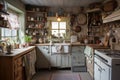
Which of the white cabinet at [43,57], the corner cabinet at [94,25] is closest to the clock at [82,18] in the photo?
the corner cabinet at [94,25]

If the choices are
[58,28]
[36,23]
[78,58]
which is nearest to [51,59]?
[78,58]

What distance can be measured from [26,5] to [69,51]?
244 centimetres

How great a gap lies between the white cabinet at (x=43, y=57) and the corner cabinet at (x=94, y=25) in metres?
Result: 1.77

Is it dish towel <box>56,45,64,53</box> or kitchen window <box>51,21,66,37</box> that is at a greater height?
kitchen window <box>51,21,66,37</box>

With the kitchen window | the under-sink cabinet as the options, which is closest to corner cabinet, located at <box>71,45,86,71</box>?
the under-sink cabinet

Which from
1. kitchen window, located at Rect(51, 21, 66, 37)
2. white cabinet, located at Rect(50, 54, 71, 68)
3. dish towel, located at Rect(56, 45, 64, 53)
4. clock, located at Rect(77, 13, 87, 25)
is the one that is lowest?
white cabinet, located at Rect(50, 54, 71, 68)

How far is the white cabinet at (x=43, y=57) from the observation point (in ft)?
17.7

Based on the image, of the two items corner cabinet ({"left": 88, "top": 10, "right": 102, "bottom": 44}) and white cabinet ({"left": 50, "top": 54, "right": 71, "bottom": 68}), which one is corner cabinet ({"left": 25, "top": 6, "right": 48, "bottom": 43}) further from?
corner cabinet ({"left": 88, "top": 10, "right": 102, "bottom": 44})

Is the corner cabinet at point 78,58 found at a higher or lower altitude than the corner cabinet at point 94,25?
lower

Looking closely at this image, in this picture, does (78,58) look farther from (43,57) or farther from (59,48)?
(43,57)

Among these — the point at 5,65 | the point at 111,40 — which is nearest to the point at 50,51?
the point at 111,40

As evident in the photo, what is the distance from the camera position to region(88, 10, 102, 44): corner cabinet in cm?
548

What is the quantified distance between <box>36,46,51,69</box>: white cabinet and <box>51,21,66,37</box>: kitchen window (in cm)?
94

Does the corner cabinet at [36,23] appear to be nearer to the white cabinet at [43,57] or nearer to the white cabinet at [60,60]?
the white cabinet at [43,57]
